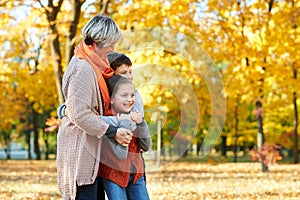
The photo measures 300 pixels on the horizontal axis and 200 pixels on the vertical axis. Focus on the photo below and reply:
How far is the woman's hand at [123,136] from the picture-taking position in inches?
135

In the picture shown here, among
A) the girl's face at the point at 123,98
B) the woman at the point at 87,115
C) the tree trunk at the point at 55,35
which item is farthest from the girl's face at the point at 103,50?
the tree trunk at the point at 55,35

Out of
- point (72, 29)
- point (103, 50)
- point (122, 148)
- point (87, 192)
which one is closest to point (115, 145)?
point (122, 148)

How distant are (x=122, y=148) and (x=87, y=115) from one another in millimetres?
304

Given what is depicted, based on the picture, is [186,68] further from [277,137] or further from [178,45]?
[277,137]

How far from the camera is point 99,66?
3576mm

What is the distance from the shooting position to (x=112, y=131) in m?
3.44

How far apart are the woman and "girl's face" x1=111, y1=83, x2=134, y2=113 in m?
0.06

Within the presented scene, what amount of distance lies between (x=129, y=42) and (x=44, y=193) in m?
6.59

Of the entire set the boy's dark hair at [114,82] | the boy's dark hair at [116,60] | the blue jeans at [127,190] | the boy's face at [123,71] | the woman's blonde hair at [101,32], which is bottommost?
the blue jeans at [127,190]

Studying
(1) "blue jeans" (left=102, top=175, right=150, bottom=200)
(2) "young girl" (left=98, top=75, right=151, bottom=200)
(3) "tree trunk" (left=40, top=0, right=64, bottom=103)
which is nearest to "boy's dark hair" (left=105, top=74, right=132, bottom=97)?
(2) "young girl" (left=98, top=75, right=151, bottom=200)

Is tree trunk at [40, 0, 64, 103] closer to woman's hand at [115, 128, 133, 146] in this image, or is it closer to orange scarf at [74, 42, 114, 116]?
orange scarf at [74, 42, 114, 116]

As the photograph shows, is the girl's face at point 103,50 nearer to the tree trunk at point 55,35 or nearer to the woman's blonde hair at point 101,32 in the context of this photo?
the woman's blonde hair at point 101,32

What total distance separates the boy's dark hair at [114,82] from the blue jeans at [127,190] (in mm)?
549

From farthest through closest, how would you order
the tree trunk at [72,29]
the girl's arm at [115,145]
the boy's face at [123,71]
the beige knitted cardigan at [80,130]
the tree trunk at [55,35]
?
the tree trunk at [55,35] → the tree trunk at [72,29] → the boy's face at [123,71] → the girl's arm at [115,145] → the beige knitted cardigan at [80,130]
